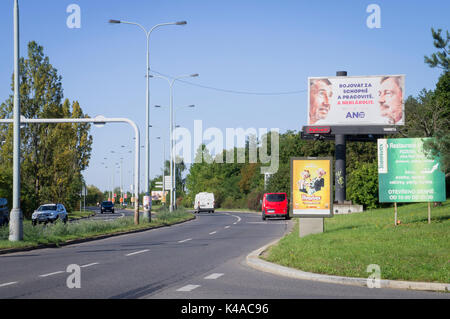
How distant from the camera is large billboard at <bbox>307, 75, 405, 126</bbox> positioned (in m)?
46.3

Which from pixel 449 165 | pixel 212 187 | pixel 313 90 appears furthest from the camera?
pixel 212 187

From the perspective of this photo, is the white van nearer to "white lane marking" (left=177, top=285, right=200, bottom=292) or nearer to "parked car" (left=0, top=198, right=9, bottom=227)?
"parked car" (left=0, top=198, right=9, bottom=227)

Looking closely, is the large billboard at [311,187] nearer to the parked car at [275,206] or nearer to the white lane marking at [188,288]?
the white lane marking at [188,288]

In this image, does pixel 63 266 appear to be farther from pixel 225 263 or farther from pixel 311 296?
pixel 311 296

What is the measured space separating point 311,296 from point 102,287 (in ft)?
12.1

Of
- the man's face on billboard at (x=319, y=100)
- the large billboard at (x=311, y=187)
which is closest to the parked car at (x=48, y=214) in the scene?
the man's face on billboard at (x=319, y=100)

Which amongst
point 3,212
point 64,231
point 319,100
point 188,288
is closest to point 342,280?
point 188,288

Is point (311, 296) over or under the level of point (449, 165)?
under

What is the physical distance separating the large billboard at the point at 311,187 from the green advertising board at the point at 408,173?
2097mm

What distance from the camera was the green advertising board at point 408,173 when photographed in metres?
19.7

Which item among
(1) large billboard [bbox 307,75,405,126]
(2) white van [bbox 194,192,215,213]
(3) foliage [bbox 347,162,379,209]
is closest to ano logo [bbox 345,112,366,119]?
(1) large billboard [bbox 307,75,405,126]

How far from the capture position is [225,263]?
14.7 meters
